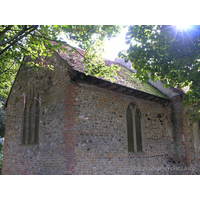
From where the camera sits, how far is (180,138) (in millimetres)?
10953

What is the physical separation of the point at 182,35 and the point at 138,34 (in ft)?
4.76

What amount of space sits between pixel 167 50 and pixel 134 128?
465cm

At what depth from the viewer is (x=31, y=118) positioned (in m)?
9.81

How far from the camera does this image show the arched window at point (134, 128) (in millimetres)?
9742

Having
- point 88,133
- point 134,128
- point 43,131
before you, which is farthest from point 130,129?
point 43,131

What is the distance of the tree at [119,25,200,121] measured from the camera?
636 cm

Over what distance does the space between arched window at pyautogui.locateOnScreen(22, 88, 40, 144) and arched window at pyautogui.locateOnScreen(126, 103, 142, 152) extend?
15.1ft

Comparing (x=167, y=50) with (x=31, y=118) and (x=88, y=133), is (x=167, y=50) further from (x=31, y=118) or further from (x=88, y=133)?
(x=31, y=118)

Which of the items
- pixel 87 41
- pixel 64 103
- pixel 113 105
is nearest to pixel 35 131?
pixel 64 103

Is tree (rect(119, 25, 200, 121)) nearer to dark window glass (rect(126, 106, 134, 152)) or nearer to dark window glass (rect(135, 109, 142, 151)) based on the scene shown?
dark window glass (rect(126, 106, 134, 152))

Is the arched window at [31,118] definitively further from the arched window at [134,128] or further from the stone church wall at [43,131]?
the arched window at [134,128]

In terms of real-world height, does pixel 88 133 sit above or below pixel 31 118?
below

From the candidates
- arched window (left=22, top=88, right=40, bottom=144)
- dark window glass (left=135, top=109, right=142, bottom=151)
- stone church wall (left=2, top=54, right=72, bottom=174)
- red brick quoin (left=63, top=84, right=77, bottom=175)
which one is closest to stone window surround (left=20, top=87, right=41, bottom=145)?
arched window (left=22, top=88, right=40, bottom=144)

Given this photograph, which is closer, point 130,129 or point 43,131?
point 43,131
